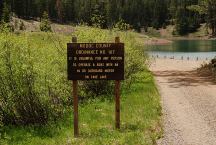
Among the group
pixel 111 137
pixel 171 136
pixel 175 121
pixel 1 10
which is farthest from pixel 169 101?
pixel 1 10

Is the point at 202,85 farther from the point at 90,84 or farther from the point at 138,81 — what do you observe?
the point at 90,84

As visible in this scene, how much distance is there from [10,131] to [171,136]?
618 cm

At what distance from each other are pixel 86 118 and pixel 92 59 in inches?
150

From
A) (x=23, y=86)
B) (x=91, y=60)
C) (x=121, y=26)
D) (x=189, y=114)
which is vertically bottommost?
(x=189, y=114)

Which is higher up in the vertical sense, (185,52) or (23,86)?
(23,86)

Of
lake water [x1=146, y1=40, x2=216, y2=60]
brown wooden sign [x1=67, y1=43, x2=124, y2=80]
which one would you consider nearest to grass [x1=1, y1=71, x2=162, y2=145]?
brown wooden sign [x1=67, y1=43, x2=124, y2=80]

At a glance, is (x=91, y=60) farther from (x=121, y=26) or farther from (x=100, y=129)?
(x=121, y=26)

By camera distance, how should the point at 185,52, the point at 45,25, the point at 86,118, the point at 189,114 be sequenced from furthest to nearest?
the point at 185,52 < the point at 45,25 < the point at 189,114 < the point at 86,118

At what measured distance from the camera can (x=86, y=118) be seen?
20500 millimetres

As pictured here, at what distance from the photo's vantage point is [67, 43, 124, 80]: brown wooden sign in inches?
691

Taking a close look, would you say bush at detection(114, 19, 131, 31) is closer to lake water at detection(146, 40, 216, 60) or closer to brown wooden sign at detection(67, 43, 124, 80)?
brown wooden sign at detection(67, 43, 124, 80)

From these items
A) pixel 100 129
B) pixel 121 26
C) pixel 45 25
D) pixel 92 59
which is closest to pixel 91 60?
pixel 92 59

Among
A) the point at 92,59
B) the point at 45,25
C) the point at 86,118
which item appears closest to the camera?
the point at 92,59

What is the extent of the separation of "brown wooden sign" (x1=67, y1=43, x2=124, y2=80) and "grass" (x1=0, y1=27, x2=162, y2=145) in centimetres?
170
